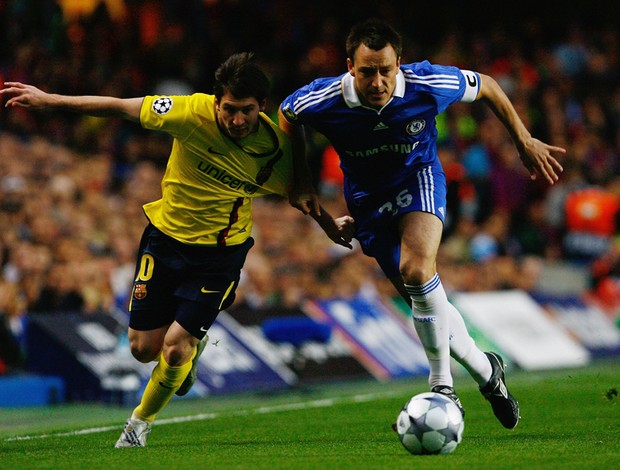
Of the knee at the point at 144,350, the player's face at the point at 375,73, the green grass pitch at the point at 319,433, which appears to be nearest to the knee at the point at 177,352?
the knee at the point at 144,350

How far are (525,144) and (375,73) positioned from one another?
1.08 metres

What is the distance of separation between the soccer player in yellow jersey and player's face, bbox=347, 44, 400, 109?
0.66 meters

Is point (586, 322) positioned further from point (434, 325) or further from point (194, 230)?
point (194, 230)

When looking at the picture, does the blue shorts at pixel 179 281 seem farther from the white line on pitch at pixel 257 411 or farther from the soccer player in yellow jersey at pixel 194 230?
the white line on pitch at pixel 257 411

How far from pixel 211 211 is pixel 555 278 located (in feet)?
37.7

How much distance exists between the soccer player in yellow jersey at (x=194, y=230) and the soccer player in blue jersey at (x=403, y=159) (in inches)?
9.4

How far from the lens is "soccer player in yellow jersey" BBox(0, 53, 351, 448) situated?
7.63 meters

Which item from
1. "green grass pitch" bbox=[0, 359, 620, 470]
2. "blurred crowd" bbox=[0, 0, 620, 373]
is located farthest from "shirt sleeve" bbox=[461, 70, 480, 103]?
"blurred crowd" bbox=[0, 0, 620, 373]

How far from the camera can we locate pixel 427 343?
7.41 m

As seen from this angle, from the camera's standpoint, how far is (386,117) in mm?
7395

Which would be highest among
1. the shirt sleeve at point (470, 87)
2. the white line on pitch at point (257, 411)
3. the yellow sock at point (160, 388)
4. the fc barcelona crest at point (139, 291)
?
the shirt sleeve at point (470, 87)

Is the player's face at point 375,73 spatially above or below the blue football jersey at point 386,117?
above

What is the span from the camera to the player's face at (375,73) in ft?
23.5

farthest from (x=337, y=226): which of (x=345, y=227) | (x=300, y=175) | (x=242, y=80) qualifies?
(x=242, y=80)
